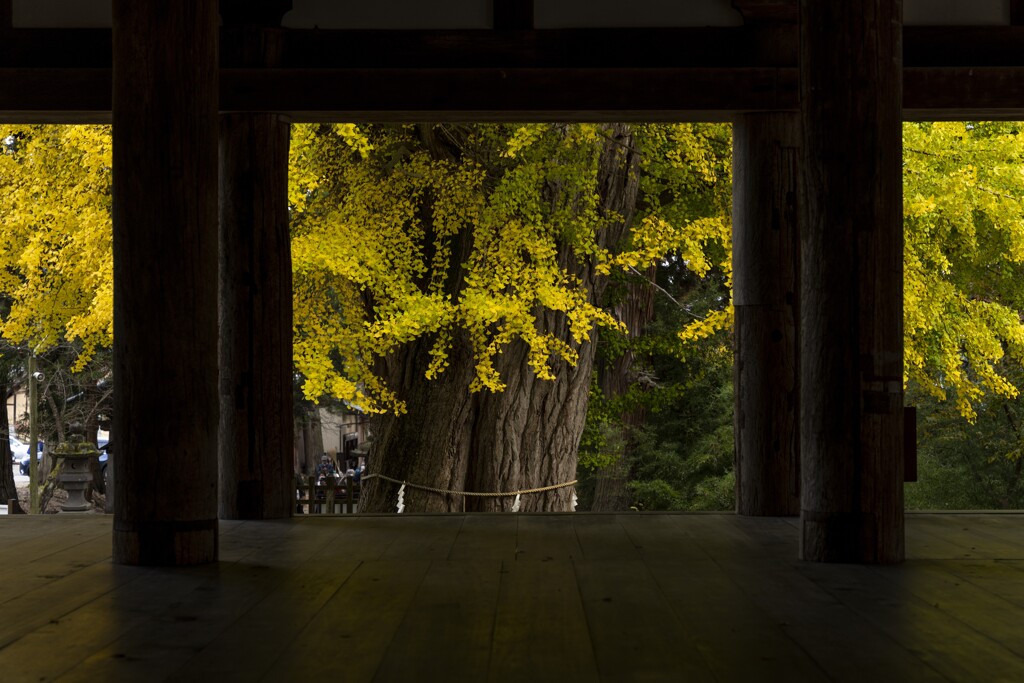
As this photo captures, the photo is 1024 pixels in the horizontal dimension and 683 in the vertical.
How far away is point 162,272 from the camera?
4457mm

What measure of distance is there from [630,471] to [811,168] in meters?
13.2

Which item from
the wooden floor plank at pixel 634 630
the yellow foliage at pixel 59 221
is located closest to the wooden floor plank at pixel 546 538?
the wooden floor plank at pixel 634 630

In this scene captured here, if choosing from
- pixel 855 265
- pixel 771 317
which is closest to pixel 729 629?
pixel 855 265

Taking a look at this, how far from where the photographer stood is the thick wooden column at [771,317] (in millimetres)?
6004

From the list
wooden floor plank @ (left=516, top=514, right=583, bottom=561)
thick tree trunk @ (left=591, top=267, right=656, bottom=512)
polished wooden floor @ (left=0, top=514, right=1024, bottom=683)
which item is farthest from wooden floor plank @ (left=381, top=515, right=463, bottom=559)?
thick tree trunk @ (left=591, top=267, right=656, bottom=512)

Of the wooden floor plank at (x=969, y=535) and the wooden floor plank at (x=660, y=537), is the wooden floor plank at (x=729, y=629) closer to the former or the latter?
the wooden floor plank at (x=660, y=537)

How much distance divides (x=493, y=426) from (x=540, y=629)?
756 cm

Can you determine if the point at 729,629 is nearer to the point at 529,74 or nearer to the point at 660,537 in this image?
the point at 660,537

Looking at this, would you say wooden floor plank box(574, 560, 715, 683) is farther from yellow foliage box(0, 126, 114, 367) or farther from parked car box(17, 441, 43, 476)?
parked car box(17, 441, 43, 476)

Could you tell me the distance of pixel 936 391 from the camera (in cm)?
1201

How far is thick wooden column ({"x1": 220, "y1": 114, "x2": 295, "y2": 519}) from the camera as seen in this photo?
5.98 meters

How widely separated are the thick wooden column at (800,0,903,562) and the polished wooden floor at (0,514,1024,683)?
0.28 metres

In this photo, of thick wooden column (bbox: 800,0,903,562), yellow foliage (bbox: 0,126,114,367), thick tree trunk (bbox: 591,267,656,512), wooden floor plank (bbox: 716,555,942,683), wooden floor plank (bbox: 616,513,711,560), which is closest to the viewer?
wooden floor plank (bbox: 716,555,942,683)

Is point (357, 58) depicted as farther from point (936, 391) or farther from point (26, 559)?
point (936, 391)
